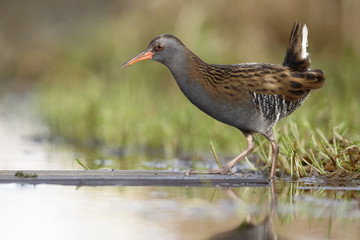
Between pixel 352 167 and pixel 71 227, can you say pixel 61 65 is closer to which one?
pixel 352 167

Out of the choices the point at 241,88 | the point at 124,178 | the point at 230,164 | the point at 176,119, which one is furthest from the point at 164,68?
the point at 124,178

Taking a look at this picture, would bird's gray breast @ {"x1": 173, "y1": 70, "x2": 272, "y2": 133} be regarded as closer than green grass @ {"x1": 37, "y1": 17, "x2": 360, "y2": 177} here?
Yes

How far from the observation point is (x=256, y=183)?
23.0ft

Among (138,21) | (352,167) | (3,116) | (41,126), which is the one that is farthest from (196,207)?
(138,21)

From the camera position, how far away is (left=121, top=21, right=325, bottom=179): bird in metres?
7.13

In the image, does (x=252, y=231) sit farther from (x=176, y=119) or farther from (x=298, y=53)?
(x=176, y=119)

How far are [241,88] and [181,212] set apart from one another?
6.19 feet

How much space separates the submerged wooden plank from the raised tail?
121cm

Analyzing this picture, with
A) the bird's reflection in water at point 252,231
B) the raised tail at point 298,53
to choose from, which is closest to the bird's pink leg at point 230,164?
the raised tail at point 298,53

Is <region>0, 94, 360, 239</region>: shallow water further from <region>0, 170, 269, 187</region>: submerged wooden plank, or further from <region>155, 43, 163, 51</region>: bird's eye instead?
<region>155, 43, 163, 51</region>: bird's eye

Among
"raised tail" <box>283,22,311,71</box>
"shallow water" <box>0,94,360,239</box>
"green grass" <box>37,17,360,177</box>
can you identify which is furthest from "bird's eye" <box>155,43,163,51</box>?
"shallow water" <box>0,94,360,239</box>

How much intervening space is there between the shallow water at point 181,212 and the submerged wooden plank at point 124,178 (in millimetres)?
101

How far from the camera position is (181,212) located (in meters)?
5.58

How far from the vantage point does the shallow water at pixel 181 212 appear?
16.1 ft
